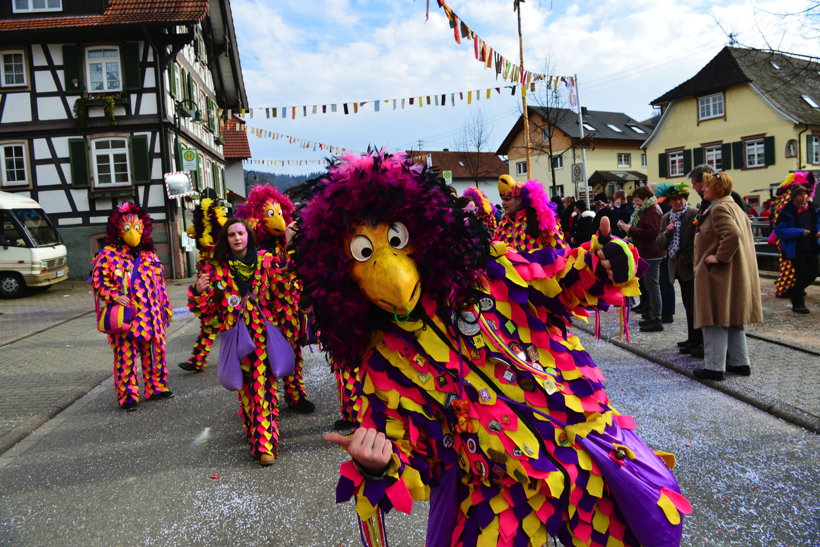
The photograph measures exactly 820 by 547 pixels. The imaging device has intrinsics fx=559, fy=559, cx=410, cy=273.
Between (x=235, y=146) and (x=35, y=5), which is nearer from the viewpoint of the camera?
(x=35, y=5)

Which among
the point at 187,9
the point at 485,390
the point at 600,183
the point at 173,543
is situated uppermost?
the point at 187,9

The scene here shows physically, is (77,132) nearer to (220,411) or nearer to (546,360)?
(220,411)

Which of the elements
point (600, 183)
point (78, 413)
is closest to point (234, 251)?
point (78, 413)

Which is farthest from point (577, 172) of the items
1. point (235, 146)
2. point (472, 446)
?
point (235, 146)

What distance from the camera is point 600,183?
3778 cm

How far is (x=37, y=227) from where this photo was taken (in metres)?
15.2

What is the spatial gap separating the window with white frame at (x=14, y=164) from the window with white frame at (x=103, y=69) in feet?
9.97

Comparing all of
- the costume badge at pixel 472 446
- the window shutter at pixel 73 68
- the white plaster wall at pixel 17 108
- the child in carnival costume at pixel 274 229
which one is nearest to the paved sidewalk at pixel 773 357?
the child in carnival costume at pixel 274 229

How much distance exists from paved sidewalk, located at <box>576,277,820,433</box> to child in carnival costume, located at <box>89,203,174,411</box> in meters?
4.47

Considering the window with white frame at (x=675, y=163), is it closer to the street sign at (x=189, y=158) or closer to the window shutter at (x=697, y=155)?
the window shutter at (x=697, y=155)

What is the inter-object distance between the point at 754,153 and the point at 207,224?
2898cm

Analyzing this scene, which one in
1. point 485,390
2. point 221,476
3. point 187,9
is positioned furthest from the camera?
point 187,9

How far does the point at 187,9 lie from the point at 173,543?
18340mm

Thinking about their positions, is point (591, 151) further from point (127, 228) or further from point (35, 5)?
point (127, 228)
